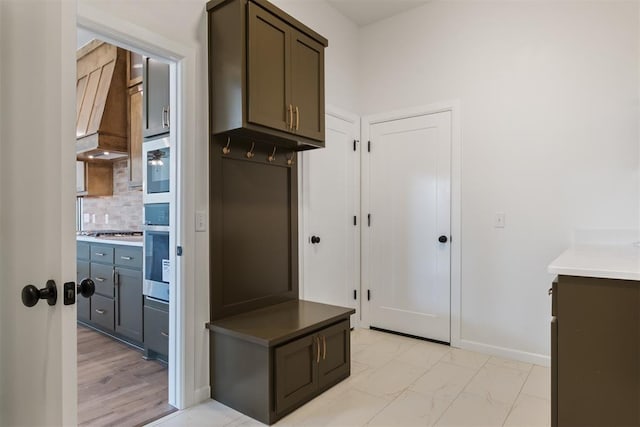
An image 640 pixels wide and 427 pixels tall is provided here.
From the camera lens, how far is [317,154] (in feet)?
10.6

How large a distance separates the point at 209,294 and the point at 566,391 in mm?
1823

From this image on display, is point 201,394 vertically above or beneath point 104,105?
beneath

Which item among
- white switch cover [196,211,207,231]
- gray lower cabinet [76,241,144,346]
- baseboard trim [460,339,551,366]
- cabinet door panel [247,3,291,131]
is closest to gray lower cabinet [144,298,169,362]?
gray lower cabinet [76,241,144,346]

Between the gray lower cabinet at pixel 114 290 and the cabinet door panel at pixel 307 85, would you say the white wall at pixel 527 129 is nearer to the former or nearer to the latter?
the cabinet door panel at pixel 307 85

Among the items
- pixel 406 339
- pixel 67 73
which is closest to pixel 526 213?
pixel 406 339

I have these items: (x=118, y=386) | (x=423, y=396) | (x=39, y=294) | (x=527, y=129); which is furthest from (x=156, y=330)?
(x=527, y=129)

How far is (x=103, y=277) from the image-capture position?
134 inches

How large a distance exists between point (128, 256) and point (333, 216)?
5.70 ft

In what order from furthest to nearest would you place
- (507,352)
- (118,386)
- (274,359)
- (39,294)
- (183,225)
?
(507,352)
(118,386)
(183,225)
(274,359)
(39,294)

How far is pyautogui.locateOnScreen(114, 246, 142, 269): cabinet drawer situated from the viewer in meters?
3.01

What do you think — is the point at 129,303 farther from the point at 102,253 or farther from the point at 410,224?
the point at 410,224

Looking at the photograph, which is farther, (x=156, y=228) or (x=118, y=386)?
(x=156, y=228)

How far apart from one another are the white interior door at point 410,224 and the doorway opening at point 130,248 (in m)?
1.88

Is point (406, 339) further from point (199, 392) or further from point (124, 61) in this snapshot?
point (124, 61)
